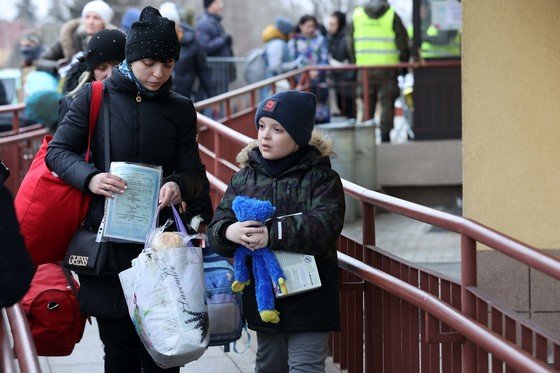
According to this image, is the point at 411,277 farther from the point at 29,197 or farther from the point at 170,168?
the point at 29,197

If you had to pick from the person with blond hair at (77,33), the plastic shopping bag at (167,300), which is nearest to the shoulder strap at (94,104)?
the plastic shopping bag at (167,300)

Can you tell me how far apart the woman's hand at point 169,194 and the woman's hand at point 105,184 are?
197 millimetres

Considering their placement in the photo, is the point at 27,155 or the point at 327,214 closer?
the point at 327,214

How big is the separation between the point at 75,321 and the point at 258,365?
81 centimetres

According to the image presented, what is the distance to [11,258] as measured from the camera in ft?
10.8

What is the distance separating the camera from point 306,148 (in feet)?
16.7

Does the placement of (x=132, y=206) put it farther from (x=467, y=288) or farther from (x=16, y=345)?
(x=16, y=345)

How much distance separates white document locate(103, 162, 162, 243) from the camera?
504 centimetres

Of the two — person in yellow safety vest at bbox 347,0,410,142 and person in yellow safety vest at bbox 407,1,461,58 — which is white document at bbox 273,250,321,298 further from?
person in yellow safety vest at bbox 347,0,410,142

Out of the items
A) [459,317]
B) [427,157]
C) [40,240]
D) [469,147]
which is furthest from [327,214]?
[427,157]

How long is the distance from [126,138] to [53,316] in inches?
32.1

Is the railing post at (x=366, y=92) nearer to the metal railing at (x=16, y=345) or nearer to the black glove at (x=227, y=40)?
the black glove at (x=227, y=40)

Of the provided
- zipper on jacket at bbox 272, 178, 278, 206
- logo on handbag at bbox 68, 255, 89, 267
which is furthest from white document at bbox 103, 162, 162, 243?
zipper on jacket at bbox 272, 178, 278, 206

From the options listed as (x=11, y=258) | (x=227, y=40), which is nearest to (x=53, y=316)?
(x=11, y=258)
